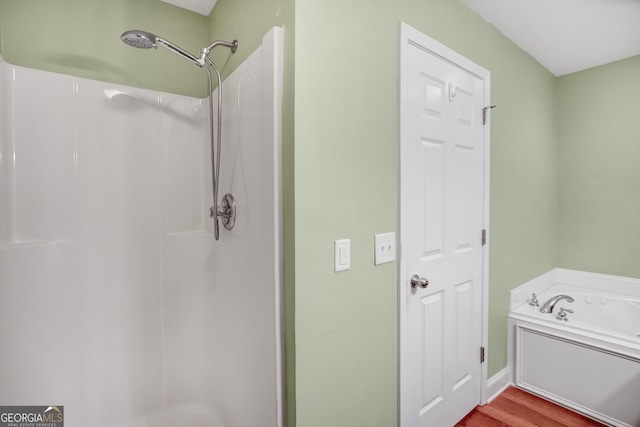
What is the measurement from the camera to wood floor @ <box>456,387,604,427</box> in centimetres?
171

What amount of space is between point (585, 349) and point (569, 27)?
2.06 m

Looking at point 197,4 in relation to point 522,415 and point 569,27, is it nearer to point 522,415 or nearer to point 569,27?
point 569,27

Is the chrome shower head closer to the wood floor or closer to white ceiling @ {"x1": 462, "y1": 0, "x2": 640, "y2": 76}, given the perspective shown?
white ceiling @ {"x1": 462, "y1": 0, "x2": 640, "y2": 76}

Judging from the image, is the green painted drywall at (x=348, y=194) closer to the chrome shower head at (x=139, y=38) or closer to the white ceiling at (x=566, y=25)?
the white ceiling at (x=566, y=25)

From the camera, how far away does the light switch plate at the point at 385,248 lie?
1231 millimetres

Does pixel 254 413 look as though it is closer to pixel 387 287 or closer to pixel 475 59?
pixel 387 287

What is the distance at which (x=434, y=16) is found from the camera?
4.81 feet

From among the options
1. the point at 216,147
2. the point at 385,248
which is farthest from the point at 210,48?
the point at 385,248

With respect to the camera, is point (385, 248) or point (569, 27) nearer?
point (385, 248)

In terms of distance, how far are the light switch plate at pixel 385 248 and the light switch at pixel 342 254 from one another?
16 centimetres

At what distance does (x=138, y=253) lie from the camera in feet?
5.11

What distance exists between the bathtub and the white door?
49cm

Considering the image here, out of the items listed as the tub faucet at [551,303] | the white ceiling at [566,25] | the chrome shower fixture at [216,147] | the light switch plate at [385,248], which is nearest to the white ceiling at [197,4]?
the white ceiling at [566,25]

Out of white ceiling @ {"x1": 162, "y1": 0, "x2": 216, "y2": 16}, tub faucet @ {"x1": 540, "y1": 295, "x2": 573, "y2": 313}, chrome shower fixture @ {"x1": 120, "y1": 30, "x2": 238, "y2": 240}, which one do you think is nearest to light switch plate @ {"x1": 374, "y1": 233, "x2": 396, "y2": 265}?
chrome shower fixture @ {"x1": 120, "y1": 30, "x2": 238, "y2": 240}
